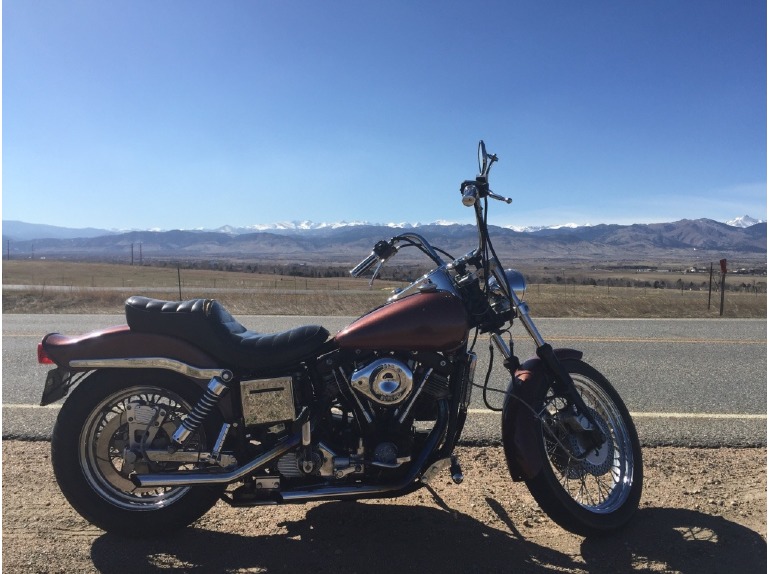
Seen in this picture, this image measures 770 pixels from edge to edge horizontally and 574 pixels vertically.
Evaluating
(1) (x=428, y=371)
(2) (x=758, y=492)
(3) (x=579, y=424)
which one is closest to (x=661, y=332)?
(2) (x=758, y=492)

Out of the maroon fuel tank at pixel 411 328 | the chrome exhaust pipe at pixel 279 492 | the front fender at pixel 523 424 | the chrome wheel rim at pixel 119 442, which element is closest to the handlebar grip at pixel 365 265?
the maroon fuel tank at pixel 411 328

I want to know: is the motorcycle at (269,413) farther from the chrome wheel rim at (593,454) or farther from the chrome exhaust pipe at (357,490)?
Answer: the chrome wheel rim at (593,454)

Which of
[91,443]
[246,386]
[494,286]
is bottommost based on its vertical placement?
[91,443]

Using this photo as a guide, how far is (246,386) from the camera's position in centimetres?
308

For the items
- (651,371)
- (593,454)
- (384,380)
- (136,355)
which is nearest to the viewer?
(384,380)

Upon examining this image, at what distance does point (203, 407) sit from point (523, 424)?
1703mm

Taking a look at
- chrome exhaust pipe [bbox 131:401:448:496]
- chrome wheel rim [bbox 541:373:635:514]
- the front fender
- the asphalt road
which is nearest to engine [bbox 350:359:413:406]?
chrome exhaust pipe [bbox 131:401:448:496]

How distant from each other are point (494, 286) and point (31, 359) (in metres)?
6.78

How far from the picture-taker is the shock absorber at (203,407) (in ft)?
10.1

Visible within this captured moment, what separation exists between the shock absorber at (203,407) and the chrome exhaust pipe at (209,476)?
19 cm

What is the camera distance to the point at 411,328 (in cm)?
302

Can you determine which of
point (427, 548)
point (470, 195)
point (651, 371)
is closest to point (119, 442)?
→ point (427, 548)

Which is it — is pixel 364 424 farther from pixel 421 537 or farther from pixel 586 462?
pixel 586 462

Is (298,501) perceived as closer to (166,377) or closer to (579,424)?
(166,377)
